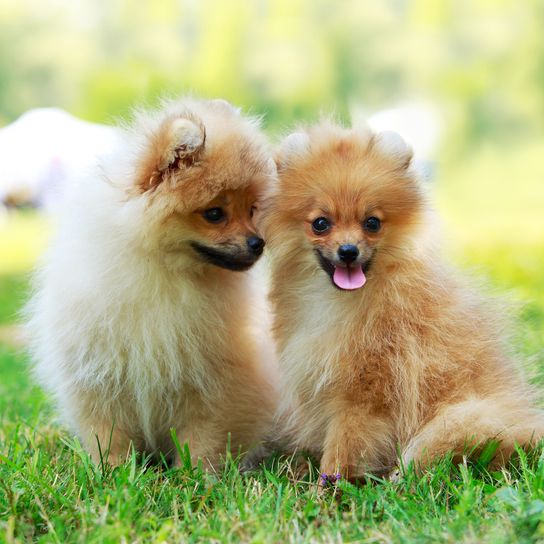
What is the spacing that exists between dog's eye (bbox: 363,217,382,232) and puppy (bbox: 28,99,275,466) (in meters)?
0.46

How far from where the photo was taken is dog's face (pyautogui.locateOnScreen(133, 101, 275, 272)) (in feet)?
11.2

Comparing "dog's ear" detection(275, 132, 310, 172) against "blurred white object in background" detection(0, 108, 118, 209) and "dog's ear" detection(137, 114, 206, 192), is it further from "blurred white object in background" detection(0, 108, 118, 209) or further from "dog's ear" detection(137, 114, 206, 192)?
"blurred white object in background" detection(0, 108, 118, 209)

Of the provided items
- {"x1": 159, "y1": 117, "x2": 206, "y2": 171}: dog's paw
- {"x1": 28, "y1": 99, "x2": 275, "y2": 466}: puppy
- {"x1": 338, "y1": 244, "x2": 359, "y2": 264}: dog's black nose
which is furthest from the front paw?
{"x1": 159, "y1": 117, "x2": 206, "y2": 171}: dog's paw

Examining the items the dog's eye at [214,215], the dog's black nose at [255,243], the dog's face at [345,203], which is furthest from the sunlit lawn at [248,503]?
the dog's eye at [214,215]

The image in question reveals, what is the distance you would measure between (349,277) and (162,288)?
2.66 feet

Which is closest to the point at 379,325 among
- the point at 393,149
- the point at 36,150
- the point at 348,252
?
→ the point at 348,252

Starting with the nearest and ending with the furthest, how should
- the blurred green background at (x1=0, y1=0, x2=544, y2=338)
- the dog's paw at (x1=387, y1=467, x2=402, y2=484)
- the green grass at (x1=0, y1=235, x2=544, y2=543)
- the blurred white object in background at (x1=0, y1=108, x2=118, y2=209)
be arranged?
the green grass at (x1=0, y1=235, x2=544, y2=543) → the dog's paw at (x1=387, y1=467, x2=402, y2=484) → the blurred white object in background at (x1=0, y1=108, x2=118, y2=209) → the blurred green background at (x1=0, y1=0, x2=544, y2=338)

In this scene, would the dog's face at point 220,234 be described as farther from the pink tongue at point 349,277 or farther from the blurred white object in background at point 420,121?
the blurred white object in background at point 420,121

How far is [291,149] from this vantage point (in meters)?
3.58

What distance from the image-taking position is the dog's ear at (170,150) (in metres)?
3.37

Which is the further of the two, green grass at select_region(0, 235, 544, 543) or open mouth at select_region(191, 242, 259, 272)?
open mouth at select_region(191, 242, 259, 272)

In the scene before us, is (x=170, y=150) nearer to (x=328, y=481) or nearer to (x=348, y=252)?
(x=348, y=252)

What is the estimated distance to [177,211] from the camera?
3441mm

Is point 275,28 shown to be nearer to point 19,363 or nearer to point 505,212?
point 505,212
